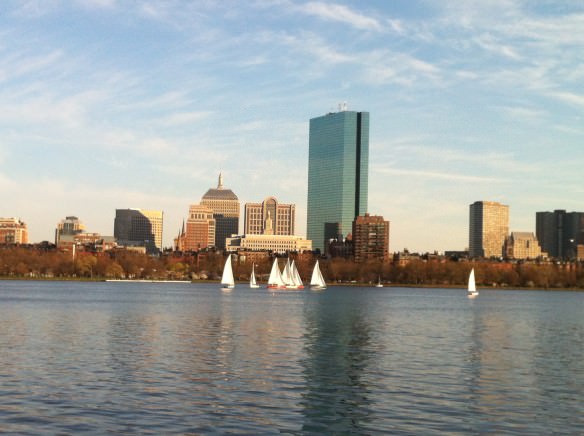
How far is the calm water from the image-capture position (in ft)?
116

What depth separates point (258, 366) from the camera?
52156mm

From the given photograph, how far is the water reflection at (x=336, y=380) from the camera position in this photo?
1425 inches

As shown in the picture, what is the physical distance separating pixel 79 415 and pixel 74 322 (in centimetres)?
5236

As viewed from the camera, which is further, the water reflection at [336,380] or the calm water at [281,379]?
the water reflection at [336,380]

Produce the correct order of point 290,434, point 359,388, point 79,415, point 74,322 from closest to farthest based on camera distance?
point 290,434 < point 79,415 < point 359,388 < point 74,322

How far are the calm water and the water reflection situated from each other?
0.29 feet

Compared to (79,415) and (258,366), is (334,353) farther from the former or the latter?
(79,415)

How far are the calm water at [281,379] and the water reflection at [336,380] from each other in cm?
9

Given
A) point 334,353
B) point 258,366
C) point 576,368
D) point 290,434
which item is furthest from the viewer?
point 334,353

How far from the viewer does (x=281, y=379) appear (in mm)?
47000

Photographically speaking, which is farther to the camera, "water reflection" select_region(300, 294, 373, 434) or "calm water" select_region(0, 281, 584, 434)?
"water reflection" select_region(300, 294, 373, 434)

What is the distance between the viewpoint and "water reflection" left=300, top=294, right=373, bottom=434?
36.2 m

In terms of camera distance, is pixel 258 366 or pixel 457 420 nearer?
pixel 457 420

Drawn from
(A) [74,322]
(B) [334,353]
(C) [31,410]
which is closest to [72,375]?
(C) [31,410]
